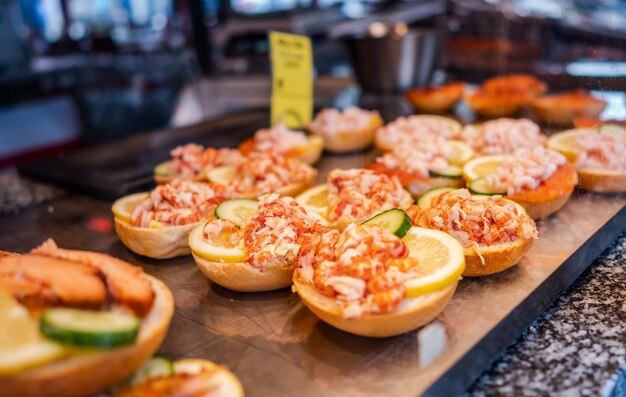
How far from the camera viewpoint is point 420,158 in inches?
120

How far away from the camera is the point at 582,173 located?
2.90 m

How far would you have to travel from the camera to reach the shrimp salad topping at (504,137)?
334cm

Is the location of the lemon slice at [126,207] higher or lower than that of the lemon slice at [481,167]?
higher

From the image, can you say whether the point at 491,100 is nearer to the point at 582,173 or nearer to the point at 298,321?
the point at 582,173

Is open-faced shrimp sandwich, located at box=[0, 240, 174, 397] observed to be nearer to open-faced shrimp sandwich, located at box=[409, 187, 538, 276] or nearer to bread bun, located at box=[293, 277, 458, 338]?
bread bun, located at box=[293, 277, 458, 338]

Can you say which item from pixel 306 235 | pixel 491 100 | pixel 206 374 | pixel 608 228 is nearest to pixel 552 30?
pixel 491 100

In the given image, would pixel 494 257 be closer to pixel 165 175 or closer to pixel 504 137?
pixel 504 137

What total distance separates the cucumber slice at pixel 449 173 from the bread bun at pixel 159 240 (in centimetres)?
123

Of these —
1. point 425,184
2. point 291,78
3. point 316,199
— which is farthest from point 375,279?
point 291,78

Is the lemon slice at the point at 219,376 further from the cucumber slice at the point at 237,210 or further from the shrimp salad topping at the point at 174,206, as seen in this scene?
the shrimp salad topping at the point at 174,206

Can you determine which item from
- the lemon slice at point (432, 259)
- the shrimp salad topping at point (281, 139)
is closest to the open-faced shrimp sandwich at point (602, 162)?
the lemon slice at point (432, 259)

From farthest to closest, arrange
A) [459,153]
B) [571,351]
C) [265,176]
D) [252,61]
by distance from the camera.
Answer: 1. [252,61]
2. [459,153]
3. [265,176]
4. [571,351]

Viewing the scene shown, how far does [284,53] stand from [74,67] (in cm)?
551

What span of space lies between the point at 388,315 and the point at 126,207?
5.08ft
